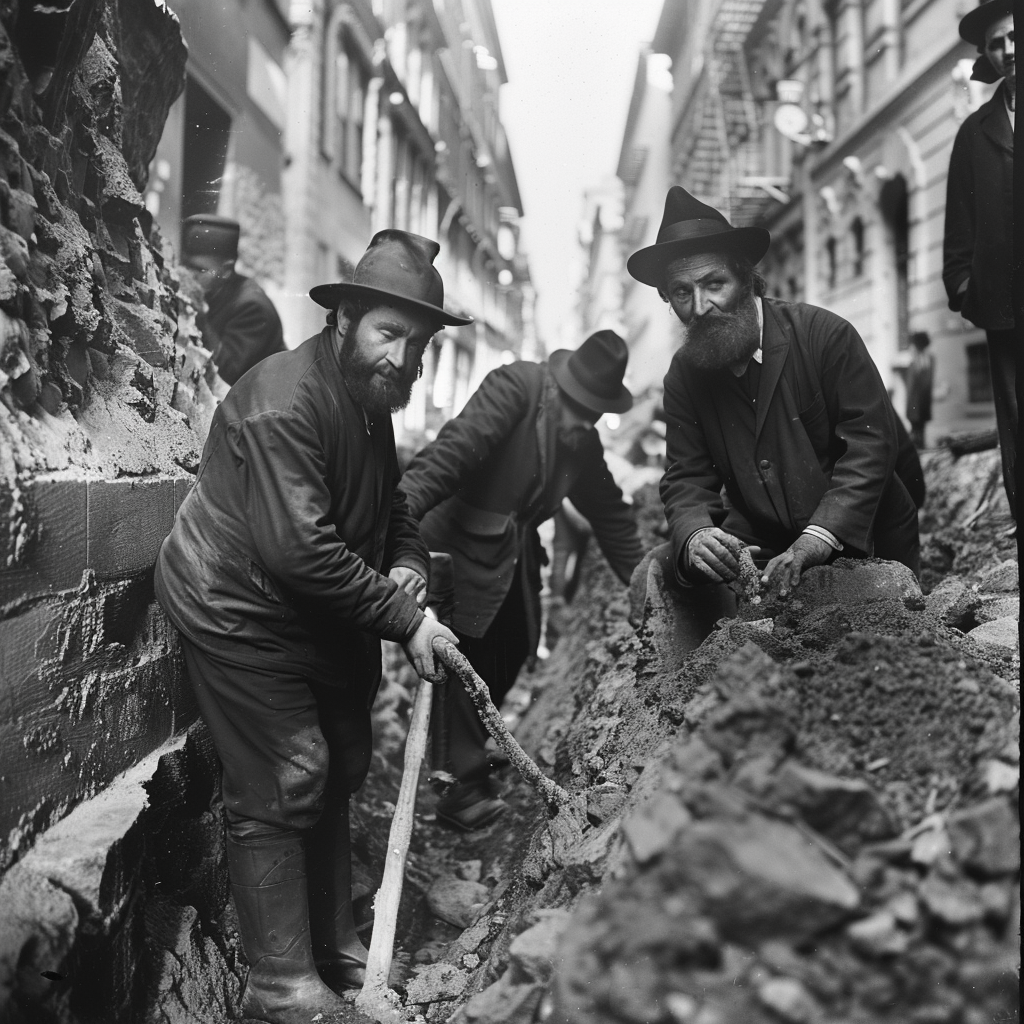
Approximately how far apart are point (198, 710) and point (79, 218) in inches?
75.7

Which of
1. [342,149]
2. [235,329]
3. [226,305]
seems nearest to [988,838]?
[235,329]

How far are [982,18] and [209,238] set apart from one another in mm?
4037

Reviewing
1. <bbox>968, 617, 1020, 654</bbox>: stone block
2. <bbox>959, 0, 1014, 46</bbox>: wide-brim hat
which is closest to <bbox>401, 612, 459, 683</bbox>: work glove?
<bbox>968, 617, 1020, 654</bbox>: stone block

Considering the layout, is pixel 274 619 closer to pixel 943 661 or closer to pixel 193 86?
pixel 943 661

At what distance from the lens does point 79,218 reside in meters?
3.72

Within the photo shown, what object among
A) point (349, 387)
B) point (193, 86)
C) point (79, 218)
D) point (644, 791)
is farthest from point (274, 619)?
point (193, 86)

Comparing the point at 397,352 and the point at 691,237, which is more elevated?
the point at 691,237

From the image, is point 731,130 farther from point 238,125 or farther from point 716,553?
point 716,553

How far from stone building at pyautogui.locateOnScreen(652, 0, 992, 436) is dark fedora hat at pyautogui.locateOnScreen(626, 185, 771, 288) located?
669 centimetres

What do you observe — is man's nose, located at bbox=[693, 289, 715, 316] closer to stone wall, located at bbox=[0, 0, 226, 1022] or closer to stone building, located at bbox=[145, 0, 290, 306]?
stone wall, located at bbox=[0, 0, 226, 1022]

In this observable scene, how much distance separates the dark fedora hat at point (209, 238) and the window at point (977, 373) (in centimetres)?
777

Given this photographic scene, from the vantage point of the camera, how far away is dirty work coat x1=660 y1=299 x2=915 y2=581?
137 inches

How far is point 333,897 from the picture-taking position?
3488 millimetres

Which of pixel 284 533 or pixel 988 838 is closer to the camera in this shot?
pixel 988 838
